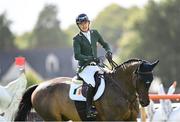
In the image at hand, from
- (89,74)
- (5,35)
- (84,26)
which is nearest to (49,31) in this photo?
(5,35)

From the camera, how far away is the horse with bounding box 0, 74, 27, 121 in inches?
478

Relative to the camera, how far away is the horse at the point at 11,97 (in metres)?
12.1

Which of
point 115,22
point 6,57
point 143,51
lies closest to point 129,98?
point 143,51

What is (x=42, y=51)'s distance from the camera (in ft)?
252

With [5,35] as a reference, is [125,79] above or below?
above

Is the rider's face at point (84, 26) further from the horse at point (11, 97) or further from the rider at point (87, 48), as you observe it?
the horse at point (11, 97)

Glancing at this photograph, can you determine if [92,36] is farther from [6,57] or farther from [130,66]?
[6,57]

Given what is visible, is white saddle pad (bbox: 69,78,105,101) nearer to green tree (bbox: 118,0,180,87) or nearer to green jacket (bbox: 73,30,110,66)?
green jacket (bbox: 73,30,110,66)

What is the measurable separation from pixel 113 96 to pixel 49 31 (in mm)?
98958

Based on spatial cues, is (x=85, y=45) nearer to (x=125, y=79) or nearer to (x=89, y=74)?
(x=89, y=74)

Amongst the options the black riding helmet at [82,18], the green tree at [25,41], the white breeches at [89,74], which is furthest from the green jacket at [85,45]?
the green tree at [25,41]

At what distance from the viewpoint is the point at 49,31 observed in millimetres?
109375

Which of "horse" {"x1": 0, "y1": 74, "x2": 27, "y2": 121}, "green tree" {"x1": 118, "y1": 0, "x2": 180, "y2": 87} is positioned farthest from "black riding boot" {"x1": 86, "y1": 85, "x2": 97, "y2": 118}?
"green tree" {"x1": 118, "y1": 0, "x2": 180, "y2": 87}

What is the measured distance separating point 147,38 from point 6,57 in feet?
82.9
